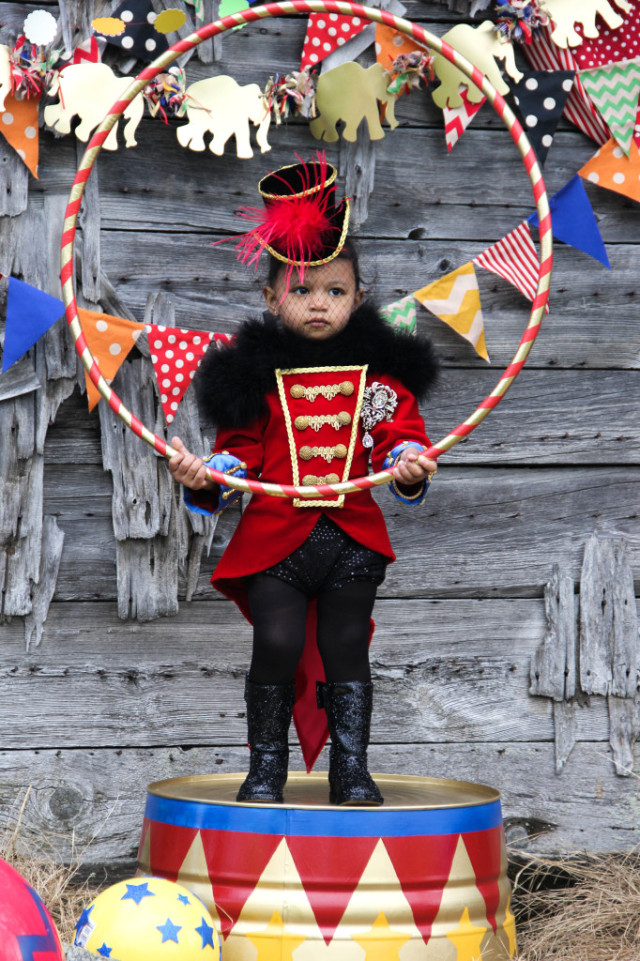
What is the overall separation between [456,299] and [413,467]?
0.84 metres

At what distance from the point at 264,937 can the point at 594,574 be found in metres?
1.41

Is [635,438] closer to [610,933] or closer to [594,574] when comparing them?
[594,574]

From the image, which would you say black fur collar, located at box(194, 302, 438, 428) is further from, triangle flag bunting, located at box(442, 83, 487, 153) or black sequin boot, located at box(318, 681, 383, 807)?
triangle flag bunting, located at box(442, 83, 487, 153)

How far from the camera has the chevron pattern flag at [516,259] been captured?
8.57 ft

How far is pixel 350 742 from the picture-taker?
6.50 feet

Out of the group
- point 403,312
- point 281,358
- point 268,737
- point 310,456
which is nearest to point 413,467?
point 310,456

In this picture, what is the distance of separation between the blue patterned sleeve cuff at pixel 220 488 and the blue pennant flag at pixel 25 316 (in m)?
0.65

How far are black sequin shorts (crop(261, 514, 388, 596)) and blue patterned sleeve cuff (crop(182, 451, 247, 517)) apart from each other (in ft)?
0.58

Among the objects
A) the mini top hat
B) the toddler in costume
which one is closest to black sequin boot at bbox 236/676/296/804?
the toddler in costume

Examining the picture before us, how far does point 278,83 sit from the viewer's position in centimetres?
256

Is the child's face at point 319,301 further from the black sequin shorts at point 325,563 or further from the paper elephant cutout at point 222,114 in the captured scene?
the paper elephant cutout at point 222,114

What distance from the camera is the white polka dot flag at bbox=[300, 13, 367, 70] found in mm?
2561

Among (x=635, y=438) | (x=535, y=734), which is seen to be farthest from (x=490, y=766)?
(x=635, y=438)

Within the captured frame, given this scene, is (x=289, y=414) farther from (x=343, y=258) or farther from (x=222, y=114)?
(x=222, y=114)
